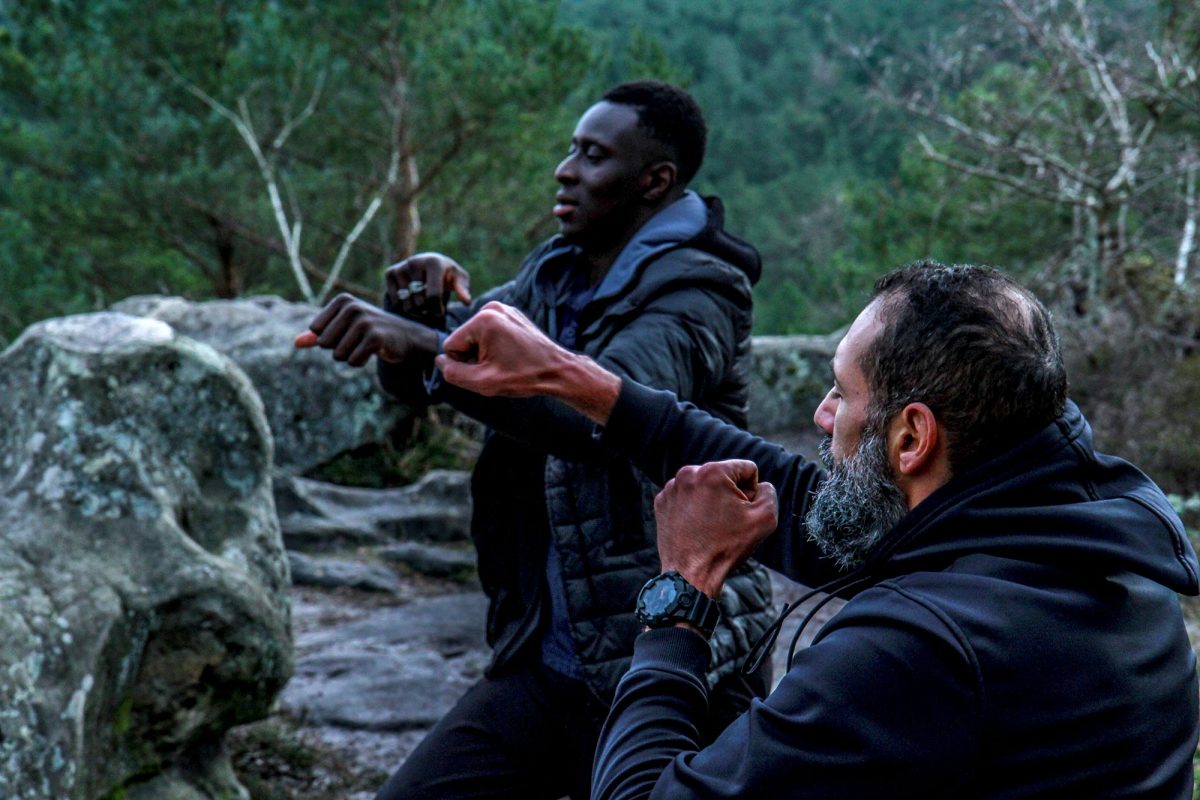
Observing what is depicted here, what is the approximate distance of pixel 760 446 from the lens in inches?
87.2

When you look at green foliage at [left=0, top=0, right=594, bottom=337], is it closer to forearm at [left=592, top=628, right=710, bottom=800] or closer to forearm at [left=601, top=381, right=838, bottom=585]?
forearm at [left=601, top=381, right=838, bottom=585]

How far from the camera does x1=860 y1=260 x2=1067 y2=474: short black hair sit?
1530mm

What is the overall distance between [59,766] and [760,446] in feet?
6.12

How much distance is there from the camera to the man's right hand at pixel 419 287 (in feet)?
8.75

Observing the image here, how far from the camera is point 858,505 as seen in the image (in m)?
1.66

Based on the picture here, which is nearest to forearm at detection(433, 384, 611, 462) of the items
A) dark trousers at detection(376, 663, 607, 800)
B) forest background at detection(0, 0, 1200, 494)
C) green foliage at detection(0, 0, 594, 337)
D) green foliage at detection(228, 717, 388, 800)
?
dark trousers at detection(376, 663, 607, 800)

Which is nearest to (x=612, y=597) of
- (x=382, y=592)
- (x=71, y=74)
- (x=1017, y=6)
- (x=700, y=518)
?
(x=700, y=518)

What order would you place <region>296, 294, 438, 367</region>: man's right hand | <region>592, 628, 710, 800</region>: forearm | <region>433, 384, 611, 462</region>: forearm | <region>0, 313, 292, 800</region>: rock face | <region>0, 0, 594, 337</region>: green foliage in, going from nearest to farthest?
<region>592, 628, 710, 800</region>: forearm → <region>433, 384, 611, 462</region>: forearm → <region>296, 294, 438, 367</region>: man's right hand → <region>0, 313, 292, 800</region>: rock face → <region>0, 0, 594, 337</region>: green foliage

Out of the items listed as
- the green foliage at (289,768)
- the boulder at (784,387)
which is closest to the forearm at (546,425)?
the green foliage at (289,768)

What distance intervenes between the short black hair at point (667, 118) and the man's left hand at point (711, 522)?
4.10 ft

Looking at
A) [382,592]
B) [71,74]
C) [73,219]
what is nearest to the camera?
[382,592]

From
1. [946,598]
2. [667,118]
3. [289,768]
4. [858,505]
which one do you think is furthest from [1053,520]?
[289,768]

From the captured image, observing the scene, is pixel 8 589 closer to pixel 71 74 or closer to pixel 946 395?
pixel 946 395

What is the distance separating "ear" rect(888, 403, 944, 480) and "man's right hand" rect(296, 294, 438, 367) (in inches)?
44.3
